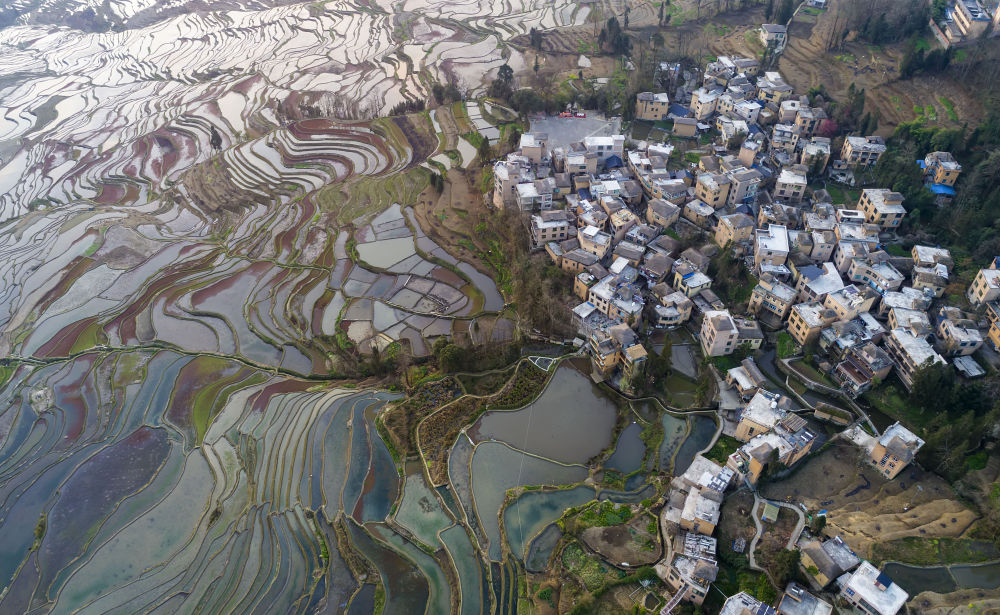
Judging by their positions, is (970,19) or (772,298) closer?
(772,298)

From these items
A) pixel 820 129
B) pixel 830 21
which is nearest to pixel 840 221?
pixel 820 129

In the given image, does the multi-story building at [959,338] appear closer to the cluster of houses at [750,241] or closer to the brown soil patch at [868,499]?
the cluster of houses at [750,241]

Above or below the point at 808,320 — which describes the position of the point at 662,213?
above

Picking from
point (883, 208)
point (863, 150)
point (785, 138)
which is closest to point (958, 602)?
point (883, 208)

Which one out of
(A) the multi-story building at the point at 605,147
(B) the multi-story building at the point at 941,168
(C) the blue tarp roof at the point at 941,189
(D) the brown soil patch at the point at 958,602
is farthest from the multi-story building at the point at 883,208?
(D) the brown soil patch at the point at 958,602

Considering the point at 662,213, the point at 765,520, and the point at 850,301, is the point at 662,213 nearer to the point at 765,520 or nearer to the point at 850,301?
the point at 850,301
